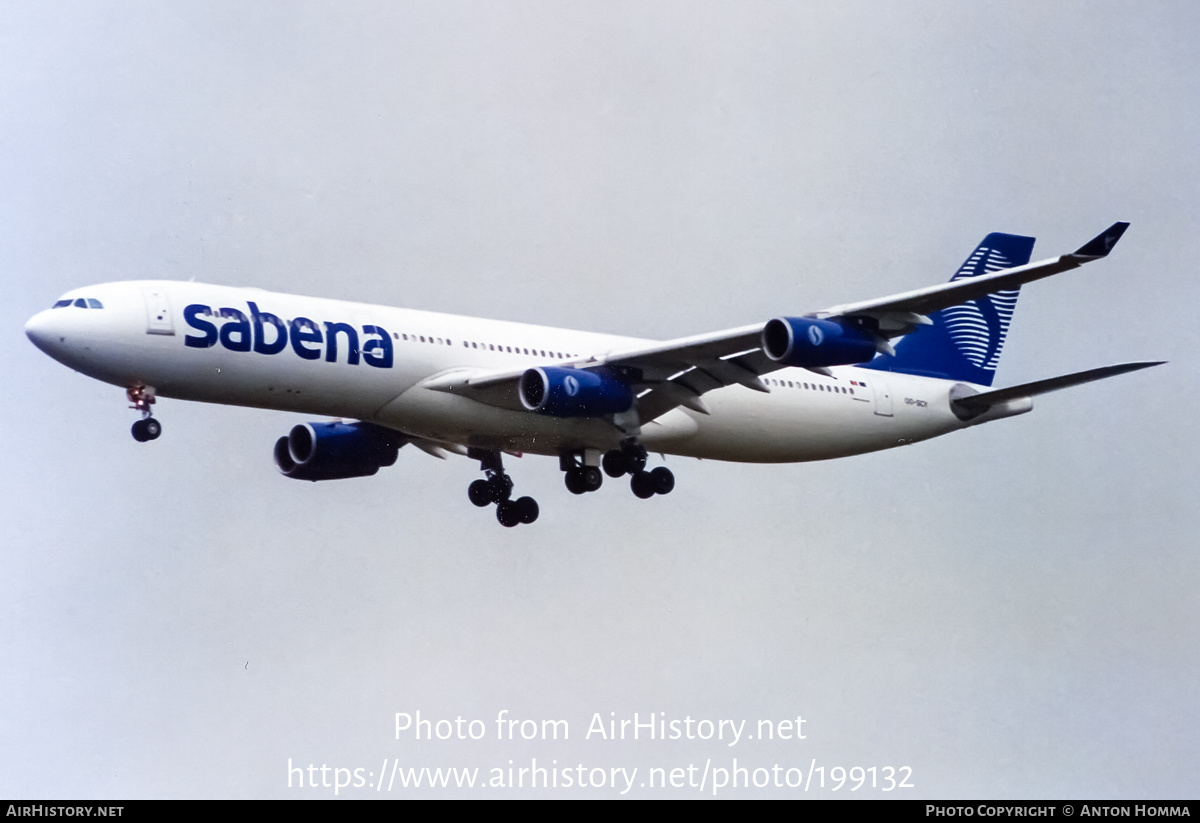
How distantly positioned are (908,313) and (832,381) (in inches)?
351

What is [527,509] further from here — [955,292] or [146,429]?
[955,292]

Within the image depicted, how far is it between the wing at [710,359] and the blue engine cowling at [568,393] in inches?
20.6

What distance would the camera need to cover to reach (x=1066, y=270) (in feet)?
117

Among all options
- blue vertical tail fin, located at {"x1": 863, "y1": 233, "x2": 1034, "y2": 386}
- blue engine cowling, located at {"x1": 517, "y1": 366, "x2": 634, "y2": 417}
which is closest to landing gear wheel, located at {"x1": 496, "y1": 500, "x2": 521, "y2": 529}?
blue engine cowling, located at {"x1": 517, "y1": 366, "x2": 634, "y2": 417}

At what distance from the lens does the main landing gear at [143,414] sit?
37.9 m

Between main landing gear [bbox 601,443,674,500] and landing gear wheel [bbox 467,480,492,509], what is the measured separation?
374cm

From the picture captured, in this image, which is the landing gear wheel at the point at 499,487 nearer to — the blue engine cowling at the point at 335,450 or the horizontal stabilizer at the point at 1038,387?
the blue engine cowling at the point at 335,450

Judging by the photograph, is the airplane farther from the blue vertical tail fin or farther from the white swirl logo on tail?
the white swirl logo on tail

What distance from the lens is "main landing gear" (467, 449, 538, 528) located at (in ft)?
152

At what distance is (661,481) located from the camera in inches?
1752

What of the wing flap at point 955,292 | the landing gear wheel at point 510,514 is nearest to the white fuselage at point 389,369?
the landing gear wheel at point 510,514

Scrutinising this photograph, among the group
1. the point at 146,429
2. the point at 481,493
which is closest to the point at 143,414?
the point at 146,429
